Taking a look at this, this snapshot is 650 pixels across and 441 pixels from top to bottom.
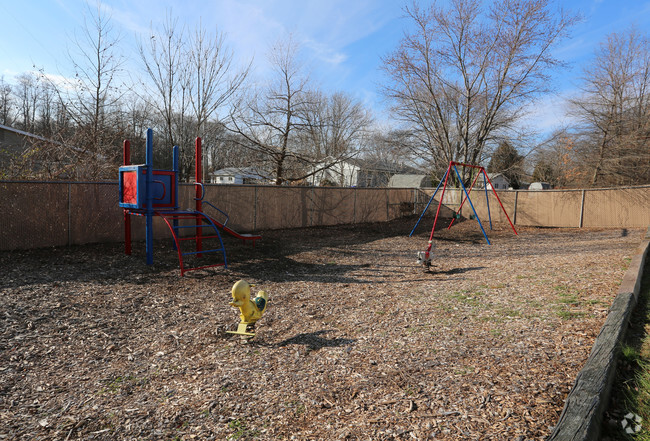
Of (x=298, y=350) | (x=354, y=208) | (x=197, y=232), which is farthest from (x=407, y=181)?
(x=298, y=350)

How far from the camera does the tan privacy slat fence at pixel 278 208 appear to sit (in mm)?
7461

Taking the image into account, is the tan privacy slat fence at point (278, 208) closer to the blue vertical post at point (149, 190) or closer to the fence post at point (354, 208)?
the fence post at point (354, 208)

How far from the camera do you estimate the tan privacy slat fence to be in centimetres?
746

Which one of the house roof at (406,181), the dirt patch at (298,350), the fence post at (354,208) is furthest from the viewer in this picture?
the house roof at (406,181)

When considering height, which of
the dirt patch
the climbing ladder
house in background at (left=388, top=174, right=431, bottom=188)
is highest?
house in background at (left=388, top=174, right=431, bottom=188)

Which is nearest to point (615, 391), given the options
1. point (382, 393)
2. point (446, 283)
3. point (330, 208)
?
point (382, 393)

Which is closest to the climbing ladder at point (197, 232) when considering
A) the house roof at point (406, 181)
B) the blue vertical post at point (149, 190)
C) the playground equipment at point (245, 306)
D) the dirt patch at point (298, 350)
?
the blue vertical post at point (149, 190)

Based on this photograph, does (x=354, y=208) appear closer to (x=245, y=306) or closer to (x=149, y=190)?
(x=149, y=190)

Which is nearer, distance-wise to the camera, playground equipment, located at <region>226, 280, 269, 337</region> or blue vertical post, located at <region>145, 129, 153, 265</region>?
playground equipment, located at <region>226, 280, 269, 337</region>

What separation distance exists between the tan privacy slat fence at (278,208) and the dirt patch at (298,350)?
3.37ft

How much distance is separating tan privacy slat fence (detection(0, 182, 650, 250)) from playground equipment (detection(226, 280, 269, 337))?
239 inches

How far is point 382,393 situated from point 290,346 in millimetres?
1203

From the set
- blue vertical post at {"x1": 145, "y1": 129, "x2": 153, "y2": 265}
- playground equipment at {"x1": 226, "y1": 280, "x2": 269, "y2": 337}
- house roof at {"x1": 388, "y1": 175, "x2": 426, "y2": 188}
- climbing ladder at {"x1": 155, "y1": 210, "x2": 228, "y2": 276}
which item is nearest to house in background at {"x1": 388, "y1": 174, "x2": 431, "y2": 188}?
house roof at {"x1": 388, "y1": 175, "x2": 426, "y2": 188}

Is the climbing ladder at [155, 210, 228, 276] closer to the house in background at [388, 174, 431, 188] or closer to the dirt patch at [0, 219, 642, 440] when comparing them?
the dirt patch at [0, 219, 642, 440]
